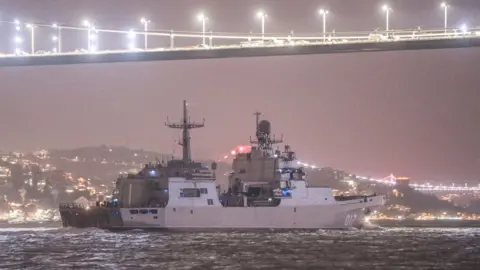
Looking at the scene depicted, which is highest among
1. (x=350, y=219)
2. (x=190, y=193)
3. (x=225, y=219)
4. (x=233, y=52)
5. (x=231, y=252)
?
(x=233, y=52)

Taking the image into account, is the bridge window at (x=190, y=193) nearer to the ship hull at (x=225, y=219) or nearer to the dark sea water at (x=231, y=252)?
the ship hull at (x=225, y=219)

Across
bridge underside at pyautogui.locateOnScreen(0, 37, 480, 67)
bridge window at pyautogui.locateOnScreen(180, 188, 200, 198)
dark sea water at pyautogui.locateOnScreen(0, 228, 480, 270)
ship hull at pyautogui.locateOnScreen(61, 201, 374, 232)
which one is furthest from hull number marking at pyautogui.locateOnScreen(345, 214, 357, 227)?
bridge underside at pyautogui.locateOnScreen(0, 37, 480, 67)

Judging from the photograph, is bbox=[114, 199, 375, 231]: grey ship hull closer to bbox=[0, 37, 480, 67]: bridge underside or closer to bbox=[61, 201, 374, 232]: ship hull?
bbox=[61, 201, 374, 232]: ship hull

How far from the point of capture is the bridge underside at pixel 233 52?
1420 inches

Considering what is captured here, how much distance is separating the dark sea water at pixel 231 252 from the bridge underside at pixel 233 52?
8040 mm

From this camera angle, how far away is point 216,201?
132 feet

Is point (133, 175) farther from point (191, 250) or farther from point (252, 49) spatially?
point (191, 250)

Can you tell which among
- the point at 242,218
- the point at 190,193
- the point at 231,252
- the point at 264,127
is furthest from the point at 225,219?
the point at 231,252

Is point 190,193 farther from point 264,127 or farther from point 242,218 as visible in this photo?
point 264,127

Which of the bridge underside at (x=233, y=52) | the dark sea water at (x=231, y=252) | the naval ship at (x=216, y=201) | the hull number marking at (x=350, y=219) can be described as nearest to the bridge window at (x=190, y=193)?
the naval ship at (x=216, y=201)

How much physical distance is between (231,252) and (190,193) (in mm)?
12592

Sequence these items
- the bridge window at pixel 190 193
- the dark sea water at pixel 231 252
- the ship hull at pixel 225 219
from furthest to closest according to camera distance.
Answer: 1. the bridge window at pixel 190 193
2. the ship hull at pixel 225 219
3. the dark sea water at pixel 231 252

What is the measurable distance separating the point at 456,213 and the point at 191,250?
263 ft

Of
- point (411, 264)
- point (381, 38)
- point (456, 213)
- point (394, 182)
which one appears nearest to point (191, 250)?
point (411, 264)
